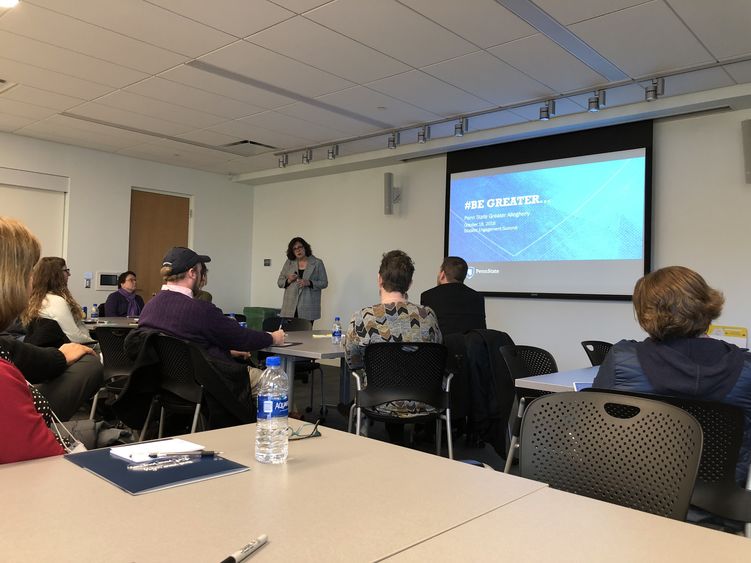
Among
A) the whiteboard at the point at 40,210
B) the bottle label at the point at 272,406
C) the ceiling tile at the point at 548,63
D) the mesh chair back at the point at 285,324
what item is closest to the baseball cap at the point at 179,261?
the bottle label at the point at 272,406

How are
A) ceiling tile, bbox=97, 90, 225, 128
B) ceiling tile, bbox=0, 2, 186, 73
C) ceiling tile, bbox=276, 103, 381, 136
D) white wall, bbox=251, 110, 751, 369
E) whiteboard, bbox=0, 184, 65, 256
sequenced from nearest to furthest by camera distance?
ceiling tile, bbox=0, 2, 186, 73 → white wall, bbox=251, 110, 751, 369 → ceiling tile, bbox=97, 90, 225, 128 → ceiling tile, bbox=276, 103, 381, 136 → whiteboard, bbox=0, 184, 65, 256

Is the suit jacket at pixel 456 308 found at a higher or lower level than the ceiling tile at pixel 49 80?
lower

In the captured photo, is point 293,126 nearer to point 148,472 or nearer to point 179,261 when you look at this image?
point 179,261

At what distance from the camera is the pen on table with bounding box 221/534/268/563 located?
2.66 feet

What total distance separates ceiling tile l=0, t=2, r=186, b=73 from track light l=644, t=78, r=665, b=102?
3.65m

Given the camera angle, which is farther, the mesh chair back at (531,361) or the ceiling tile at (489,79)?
the ceiling tile at (489,79)

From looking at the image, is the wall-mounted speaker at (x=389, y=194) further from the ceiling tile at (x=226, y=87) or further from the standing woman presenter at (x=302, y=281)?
the ceiling tile at (x=226, y=87)

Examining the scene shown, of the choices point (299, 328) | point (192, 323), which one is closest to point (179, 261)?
point (192, 323)

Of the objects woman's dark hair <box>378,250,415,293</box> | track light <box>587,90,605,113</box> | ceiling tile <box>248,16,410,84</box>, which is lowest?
woman's dark hair <box>378,250,415,293</box>

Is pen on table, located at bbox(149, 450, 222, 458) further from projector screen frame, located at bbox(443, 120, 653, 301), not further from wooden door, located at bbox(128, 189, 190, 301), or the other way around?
wooden door, located at bbox(128, 189, 190, 301)

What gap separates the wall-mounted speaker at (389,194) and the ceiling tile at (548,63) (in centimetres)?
280

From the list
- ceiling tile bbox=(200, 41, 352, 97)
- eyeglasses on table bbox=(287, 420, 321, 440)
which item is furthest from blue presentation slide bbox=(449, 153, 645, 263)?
eyeglasses on table bbox=(287, 420, 321, 440)

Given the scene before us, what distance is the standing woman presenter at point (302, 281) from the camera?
7.10m

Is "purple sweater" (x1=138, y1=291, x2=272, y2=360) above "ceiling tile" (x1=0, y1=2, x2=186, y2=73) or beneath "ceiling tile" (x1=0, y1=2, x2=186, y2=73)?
beneath
